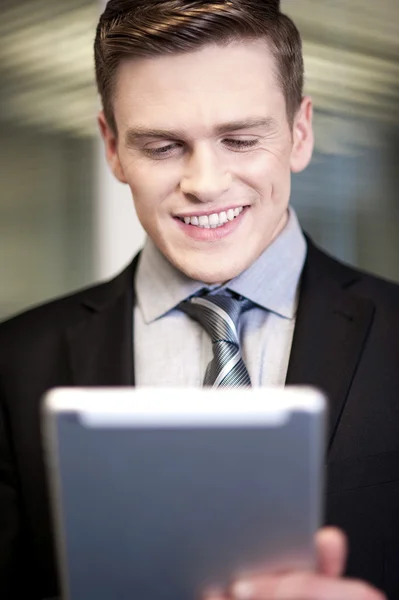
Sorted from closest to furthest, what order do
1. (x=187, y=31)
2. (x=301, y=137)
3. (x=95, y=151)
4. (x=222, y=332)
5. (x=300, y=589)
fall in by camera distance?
(x=300, y=589) → (x=187, y=31) → (x=222, y=332) → (x=301, y=137) → (x=95, y=151)

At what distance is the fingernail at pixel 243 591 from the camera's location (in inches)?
35.7

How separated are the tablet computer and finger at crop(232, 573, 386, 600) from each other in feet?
0.06

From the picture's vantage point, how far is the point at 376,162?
100 inches

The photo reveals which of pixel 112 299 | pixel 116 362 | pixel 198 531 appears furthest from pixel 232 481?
pixel 112 299

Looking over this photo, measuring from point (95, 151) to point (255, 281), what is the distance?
1.17 metres

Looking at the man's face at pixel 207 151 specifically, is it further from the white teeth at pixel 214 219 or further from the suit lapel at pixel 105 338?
the suit lapel at pixel 105 338

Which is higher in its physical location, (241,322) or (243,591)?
(243,591)

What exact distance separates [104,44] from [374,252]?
1.24m

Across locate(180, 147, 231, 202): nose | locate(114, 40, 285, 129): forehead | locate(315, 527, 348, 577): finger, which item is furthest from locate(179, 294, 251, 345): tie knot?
locate(315, 527, 348, 577): finger

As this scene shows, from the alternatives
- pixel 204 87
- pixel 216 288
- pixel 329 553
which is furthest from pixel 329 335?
pixel 329 553

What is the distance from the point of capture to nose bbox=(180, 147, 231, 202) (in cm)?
144

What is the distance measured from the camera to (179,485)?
0.90 meters

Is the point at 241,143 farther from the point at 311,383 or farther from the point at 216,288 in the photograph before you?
the point at 311,383

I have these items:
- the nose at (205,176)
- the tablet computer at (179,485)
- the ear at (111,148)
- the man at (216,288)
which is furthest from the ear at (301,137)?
the tablet computer at (179,485)
